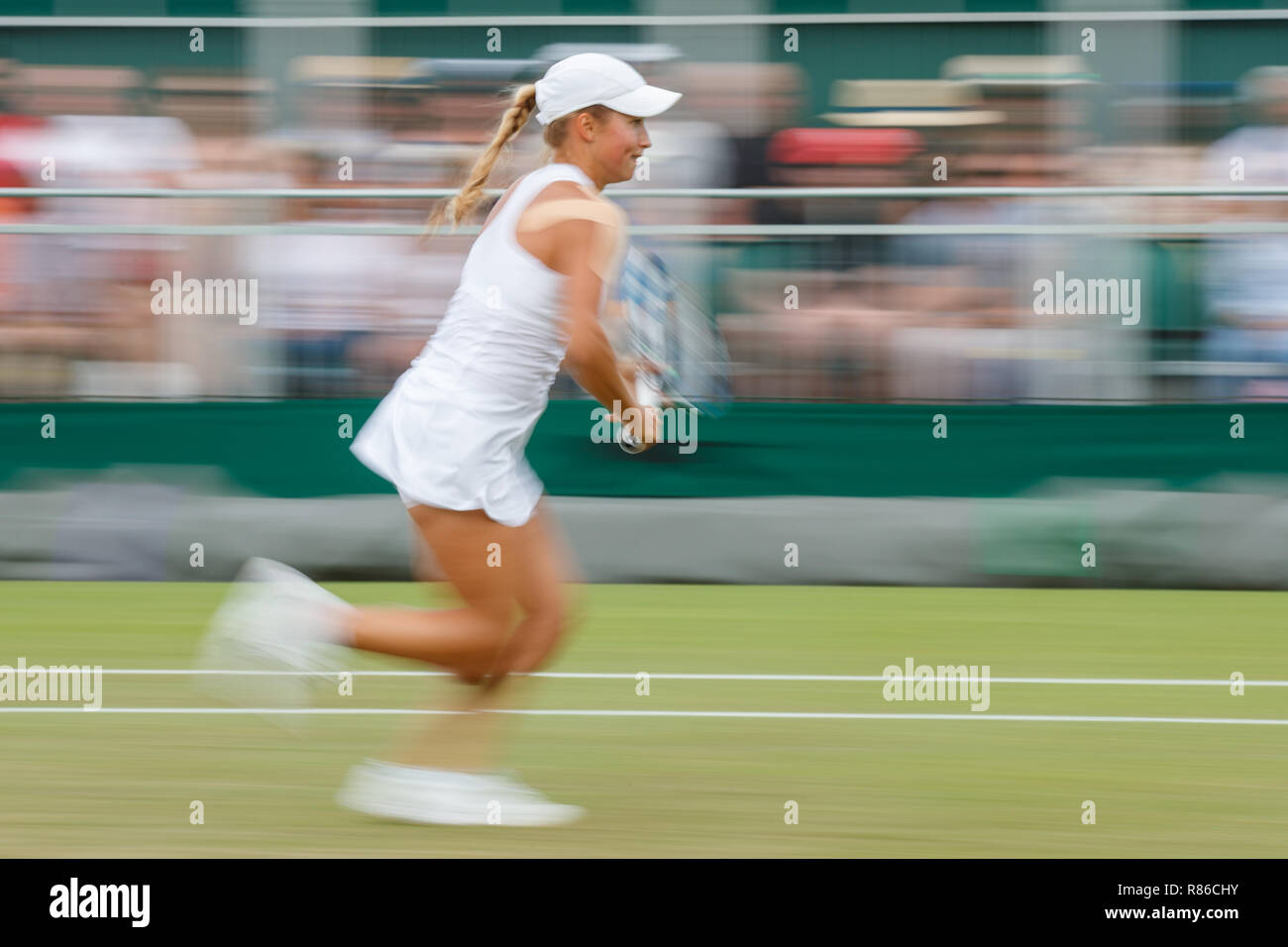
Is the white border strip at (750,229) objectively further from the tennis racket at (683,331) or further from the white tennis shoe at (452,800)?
the white tennis shoe at (452,800)

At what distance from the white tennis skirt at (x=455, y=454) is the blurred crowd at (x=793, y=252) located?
4890 millimetres

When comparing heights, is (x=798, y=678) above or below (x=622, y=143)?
below

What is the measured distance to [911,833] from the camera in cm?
520

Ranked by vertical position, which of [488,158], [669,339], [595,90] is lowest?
[669,339]

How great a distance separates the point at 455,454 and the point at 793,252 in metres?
5.27

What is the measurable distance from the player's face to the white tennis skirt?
0.62 metres

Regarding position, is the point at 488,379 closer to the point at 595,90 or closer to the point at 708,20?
the point at 595,90

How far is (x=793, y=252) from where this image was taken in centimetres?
1009

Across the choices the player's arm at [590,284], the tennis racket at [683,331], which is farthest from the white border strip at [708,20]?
the player's arm at [590,284]

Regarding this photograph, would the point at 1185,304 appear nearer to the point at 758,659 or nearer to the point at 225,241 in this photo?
the point at 758,659

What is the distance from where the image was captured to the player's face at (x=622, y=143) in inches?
202

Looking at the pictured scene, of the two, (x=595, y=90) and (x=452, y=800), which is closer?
(x=595, y=90)

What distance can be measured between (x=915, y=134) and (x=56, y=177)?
166 inches

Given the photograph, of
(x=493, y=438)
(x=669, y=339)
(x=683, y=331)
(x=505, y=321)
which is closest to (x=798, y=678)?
(x=669, y=339)
